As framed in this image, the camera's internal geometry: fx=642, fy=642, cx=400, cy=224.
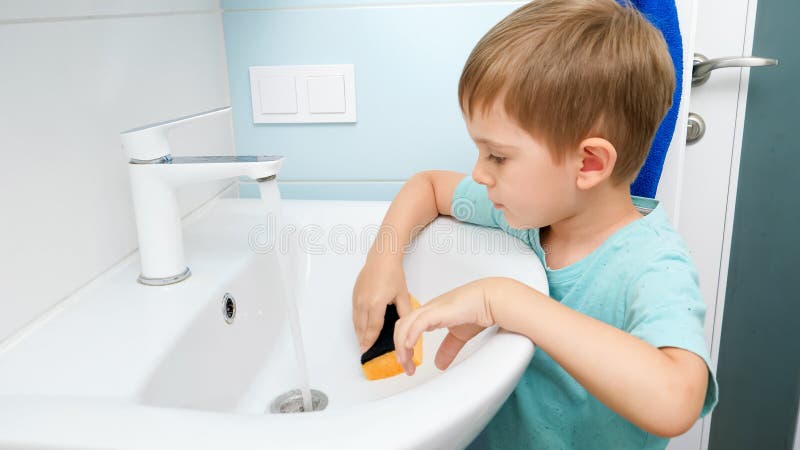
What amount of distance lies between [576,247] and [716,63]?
1.55 ft

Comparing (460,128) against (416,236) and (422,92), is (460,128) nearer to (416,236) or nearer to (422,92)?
(422,92)

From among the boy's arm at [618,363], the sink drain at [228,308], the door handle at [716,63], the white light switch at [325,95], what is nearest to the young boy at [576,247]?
the boy's arm at [618,363]

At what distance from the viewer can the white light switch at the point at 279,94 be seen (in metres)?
0.98

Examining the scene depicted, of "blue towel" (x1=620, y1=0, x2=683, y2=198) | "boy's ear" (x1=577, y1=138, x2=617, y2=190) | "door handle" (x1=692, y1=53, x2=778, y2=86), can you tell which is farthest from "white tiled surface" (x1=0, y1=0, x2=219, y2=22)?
"door handle" (x1=692, y1=53, x2=778, y2=86)

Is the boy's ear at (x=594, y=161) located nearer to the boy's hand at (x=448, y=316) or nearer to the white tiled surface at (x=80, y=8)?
the boy's hand at (x=448, y=316)

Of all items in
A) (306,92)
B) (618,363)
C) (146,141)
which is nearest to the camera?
(618,363)

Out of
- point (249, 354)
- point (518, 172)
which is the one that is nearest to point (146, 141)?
point (249, 354)

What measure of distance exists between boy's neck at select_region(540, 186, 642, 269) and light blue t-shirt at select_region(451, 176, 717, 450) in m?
0.02

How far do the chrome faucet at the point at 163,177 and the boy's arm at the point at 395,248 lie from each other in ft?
0.59

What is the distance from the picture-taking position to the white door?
3.22ft

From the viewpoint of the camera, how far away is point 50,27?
597mm

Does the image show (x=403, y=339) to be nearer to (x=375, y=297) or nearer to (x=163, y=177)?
(x=375, y=297)

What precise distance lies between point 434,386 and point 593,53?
36 cm

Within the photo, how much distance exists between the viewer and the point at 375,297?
717mm
